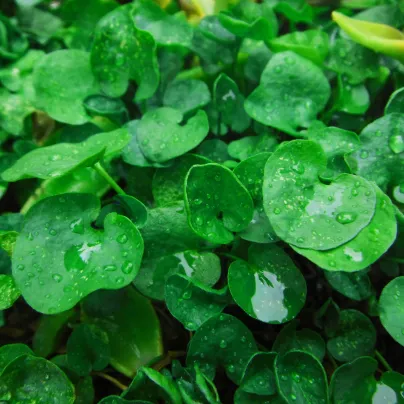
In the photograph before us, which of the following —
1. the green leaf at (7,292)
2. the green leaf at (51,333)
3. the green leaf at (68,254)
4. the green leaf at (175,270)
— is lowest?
the green leaf at (51,333)

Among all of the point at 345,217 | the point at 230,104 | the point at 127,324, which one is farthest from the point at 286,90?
the point at 127,324

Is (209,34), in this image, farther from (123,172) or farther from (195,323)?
(195,323)

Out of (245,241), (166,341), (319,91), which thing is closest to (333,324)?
(245,241)

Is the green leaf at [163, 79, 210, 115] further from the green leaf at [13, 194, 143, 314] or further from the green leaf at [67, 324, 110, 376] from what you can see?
the green leaf at [67, 324, 110, 376]

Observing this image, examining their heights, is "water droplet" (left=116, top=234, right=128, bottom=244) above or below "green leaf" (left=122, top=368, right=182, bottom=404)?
above

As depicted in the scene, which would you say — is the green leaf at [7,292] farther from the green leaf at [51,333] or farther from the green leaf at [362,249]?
the green leaf at [362,249]

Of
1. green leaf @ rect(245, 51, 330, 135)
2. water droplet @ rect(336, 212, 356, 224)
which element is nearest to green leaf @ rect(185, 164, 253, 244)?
water droplet @ rect(336, 212, 356, 224)

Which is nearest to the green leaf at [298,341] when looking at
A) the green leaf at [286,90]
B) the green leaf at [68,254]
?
the green leaf at [68,254]
